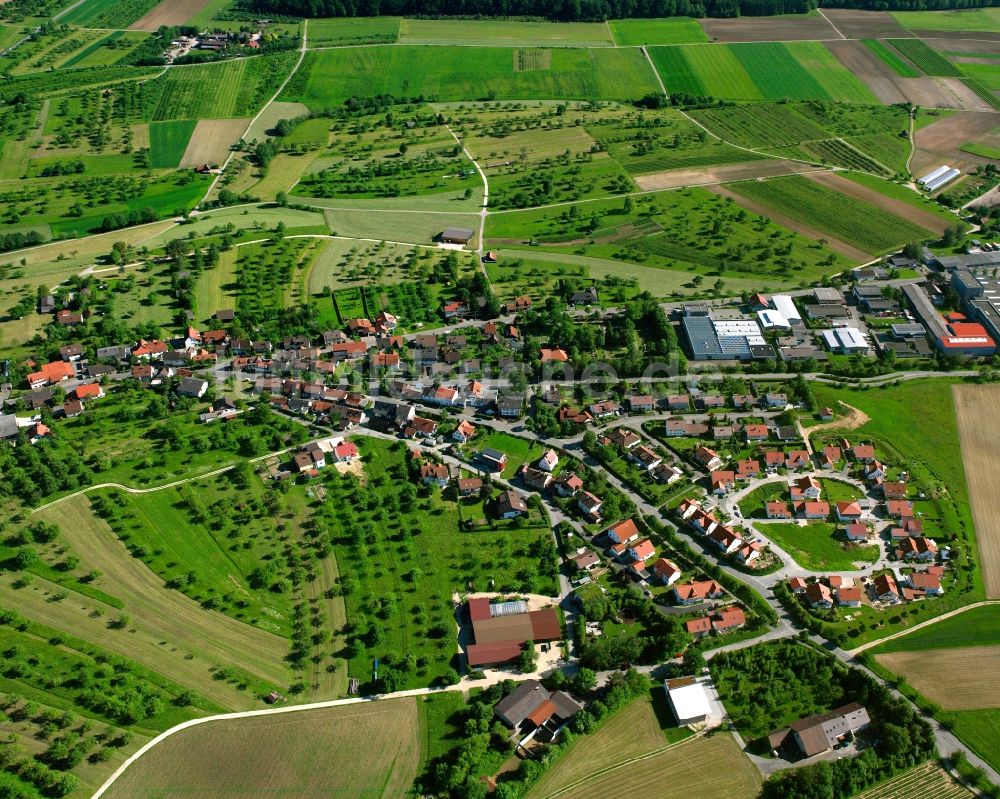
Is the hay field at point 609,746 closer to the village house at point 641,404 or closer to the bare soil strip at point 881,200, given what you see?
the village house at point 641,404

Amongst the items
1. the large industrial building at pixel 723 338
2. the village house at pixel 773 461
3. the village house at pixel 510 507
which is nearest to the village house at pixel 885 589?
the village house at pixel 773 461

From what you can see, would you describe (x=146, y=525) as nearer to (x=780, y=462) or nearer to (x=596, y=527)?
(x=596, y=527)

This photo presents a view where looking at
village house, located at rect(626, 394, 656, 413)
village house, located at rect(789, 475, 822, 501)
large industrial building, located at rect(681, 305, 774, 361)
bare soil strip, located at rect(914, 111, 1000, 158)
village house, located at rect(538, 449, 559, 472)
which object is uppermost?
bare soil strip, located at rect(914, 111, 1000, 158)

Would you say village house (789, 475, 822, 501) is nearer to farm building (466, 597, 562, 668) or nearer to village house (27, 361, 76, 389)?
farm building (466, 597, 562, 668)

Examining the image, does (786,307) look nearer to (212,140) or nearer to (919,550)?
(919,550)

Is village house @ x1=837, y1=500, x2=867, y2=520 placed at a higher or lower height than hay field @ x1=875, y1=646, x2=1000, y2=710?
higher

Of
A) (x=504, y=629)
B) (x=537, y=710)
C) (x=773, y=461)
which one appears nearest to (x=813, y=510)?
(x=773, y=461)

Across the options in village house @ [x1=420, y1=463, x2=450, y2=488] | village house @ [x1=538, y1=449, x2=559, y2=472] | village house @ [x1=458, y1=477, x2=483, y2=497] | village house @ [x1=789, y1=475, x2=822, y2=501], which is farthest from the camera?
village house @ [x1=538, y1=449, x2=559, y2=472]

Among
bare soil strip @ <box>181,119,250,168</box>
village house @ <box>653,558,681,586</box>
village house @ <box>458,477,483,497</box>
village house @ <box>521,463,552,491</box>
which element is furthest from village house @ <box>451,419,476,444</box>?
bare soil strip @ <box>181,119,250,168</box>
